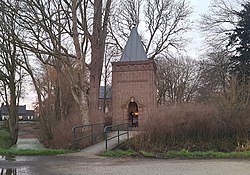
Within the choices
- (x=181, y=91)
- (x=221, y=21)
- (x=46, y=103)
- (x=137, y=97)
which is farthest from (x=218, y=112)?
(x=181, y=91)

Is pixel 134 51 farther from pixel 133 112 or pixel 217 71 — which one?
pixel 217 71

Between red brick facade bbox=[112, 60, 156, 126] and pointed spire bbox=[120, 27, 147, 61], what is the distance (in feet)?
6.88

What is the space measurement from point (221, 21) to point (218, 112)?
2031 cm

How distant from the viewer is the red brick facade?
30516mm

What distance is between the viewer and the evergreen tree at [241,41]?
3253cm

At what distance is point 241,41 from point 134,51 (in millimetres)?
10794

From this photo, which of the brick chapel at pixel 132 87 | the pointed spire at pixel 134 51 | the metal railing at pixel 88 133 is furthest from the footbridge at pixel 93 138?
the pointed spire at pixel 134 51

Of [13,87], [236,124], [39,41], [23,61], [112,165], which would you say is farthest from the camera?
[13,87]

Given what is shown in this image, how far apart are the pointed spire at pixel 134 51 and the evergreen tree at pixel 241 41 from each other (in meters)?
8.98

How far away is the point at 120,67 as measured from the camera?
31328 mm

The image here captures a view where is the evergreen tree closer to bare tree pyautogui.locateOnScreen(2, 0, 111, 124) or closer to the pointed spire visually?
the pointed spire

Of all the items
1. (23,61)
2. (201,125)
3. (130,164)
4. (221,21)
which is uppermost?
(221,21)

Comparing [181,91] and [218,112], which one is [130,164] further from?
[181,91]

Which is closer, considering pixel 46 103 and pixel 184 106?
pixel 184 106
